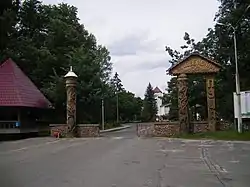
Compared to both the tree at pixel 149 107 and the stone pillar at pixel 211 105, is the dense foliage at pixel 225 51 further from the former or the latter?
the tree at pixel 149 107

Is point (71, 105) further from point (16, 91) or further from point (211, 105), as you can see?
point (211, 105)

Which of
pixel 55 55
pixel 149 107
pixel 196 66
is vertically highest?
pixel 55 55

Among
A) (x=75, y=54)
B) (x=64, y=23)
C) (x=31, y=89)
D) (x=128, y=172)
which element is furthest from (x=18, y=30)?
(x=128, y=172)

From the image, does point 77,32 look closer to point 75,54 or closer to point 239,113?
point 75,54

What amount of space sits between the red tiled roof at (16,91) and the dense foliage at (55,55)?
14.7ft

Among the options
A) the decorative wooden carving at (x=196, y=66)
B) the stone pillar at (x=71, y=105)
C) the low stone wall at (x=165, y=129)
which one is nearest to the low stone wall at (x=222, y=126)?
the low stone wall at (x=165, y=129)

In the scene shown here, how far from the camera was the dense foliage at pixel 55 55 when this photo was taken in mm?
46800

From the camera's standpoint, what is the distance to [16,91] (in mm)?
38375

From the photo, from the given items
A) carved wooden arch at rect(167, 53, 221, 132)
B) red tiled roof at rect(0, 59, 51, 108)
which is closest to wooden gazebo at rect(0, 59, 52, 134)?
red tiled roof at rect(0, 59, 51, 108)

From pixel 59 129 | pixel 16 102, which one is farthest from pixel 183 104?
pixel 16 102

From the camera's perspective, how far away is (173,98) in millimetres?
52062

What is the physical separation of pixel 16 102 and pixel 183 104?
14.1 metres

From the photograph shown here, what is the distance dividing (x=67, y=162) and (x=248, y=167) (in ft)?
21.8

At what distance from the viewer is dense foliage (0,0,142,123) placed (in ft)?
154
